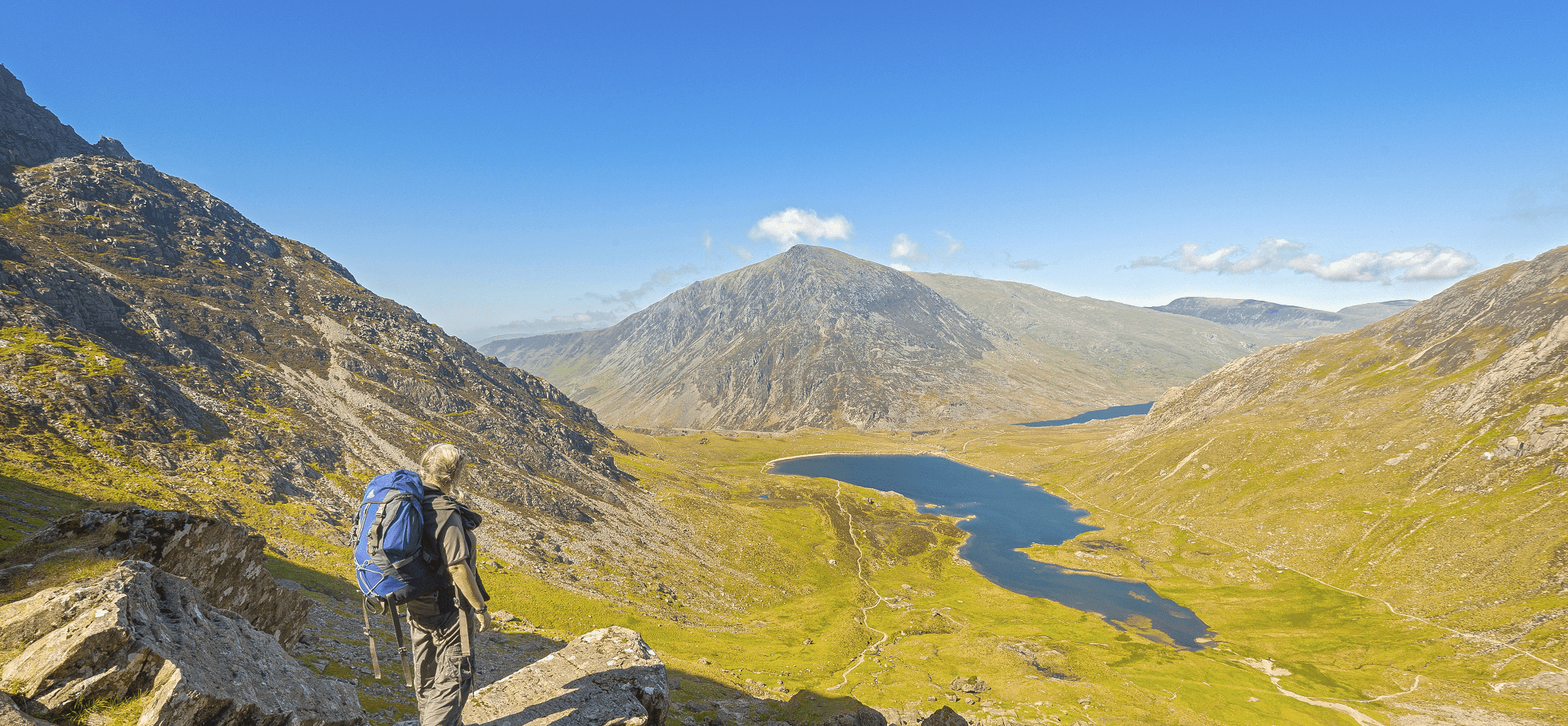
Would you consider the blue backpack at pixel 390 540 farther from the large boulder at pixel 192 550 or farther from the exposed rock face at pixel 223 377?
the exposed rock face at pixel 223 377

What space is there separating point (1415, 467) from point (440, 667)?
174 metres

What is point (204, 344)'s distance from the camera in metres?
93.7

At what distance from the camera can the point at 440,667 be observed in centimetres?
1049

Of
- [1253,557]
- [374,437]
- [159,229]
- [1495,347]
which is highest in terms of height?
[159,229]

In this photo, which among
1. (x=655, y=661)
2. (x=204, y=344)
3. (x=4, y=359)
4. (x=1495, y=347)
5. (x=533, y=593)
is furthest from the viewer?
(x=1495, y=347)

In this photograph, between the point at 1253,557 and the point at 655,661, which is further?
the point at 1253,557

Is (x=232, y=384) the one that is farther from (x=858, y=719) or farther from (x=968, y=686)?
(x=968, y=686)

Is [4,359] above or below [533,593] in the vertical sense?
above

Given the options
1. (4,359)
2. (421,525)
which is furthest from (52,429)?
(421,525)

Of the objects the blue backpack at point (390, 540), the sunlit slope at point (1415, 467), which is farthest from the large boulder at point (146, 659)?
the sunlit slope at point (1415, 467)

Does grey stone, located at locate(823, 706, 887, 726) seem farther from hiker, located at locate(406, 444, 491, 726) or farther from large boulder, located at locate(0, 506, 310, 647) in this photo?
hiker, located at locate(406, 444, 491, 726)

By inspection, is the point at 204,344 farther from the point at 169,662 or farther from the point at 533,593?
the point at 169,662

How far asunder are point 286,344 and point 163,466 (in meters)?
57.4

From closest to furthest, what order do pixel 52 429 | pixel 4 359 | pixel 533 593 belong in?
pixel 52 429 < pixel 4 359 < pixel 533 593
